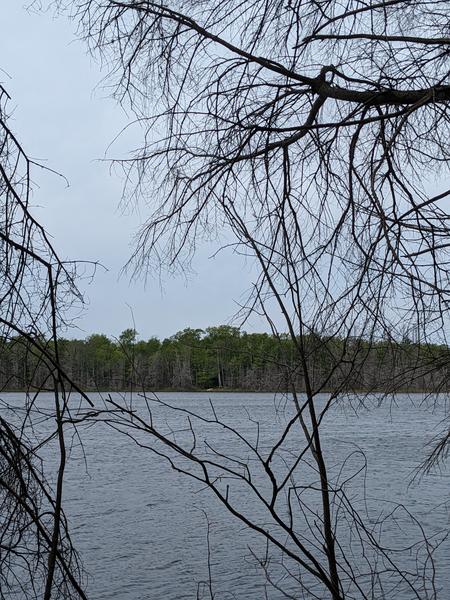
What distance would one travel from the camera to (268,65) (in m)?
2.23

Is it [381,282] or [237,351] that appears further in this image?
[237,351]

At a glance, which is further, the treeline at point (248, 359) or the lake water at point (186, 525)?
the lake water at point (186, 525)

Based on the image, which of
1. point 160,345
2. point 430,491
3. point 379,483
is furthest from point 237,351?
point 379,483

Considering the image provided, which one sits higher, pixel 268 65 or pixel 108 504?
pixel 268 65

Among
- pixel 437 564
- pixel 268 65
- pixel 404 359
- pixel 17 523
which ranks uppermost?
pixel 268 65

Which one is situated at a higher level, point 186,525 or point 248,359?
point 248,359

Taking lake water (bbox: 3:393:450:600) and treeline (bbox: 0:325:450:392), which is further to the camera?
lake water (bbox: 3:393:450:600)

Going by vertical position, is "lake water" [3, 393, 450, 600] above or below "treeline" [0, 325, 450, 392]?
below

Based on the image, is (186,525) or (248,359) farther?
(186,525)

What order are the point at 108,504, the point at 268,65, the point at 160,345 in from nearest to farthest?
1. the point at 268,65
2. the point at 160,345
3. the point at 108,504

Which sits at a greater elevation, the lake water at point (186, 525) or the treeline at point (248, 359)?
the treeline at point (248, 359)

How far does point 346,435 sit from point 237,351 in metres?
31.1

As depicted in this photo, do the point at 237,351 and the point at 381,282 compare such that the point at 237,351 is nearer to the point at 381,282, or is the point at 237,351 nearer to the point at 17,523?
the point at 381,282

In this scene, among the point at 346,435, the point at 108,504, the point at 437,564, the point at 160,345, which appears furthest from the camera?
the point at 346,435
